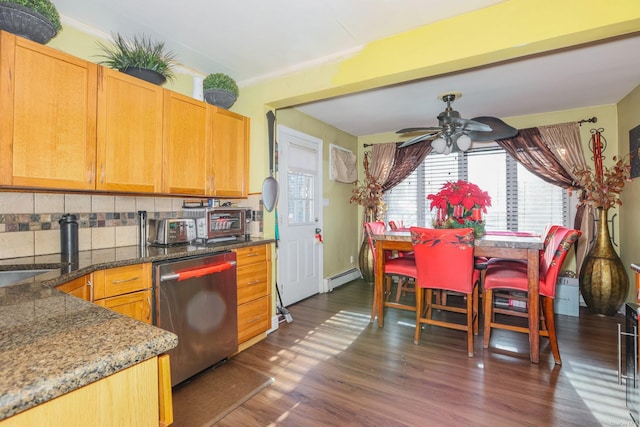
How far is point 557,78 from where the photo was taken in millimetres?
3025

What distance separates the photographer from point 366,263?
4.86 metres

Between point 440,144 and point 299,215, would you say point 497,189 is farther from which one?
point 299,215

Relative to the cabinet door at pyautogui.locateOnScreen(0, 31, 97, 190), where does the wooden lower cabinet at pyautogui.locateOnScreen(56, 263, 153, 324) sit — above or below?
below

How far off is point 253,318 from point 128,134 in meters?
1.75

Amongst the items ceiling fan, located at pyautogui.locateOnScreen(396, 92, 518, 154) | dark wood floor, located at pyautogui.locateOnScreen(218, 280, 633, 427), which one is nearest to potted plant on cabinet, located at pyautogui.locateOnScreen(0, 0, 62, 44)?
dark wood floor, located at pyautogui.locateOnScreen(218, 280, 633, 427)

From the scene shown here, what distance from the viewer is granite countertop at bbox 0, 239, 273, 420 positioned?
1.71 feet

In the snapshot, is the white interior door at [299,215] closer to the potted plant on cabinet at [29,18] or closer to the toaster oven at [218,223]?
the toaster oven at [218,223]

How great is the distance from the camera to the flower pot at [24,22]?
5.31 ft

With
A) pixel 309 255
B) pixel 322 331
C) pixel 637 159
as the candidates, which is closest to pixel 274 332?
pixel 322 331

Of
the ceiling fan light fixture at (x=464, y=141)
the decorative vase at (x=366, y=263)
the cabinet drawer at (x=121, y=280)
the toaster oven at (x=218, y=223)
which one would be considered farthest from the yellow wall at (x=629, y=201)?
the cabinet drawer at (x=121, y=280)

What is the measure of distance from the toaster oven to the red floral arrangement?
189 centimetres

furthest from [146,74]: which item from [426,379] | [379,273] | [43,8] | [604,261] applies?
[604,261]

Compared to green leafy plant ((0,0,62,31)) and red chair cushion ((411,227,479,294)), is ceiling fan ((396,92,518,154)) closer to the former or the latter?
red chair cushion ((411,227,479,294))

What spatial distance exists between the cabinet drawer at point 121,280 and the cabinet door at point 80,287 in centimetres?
3
